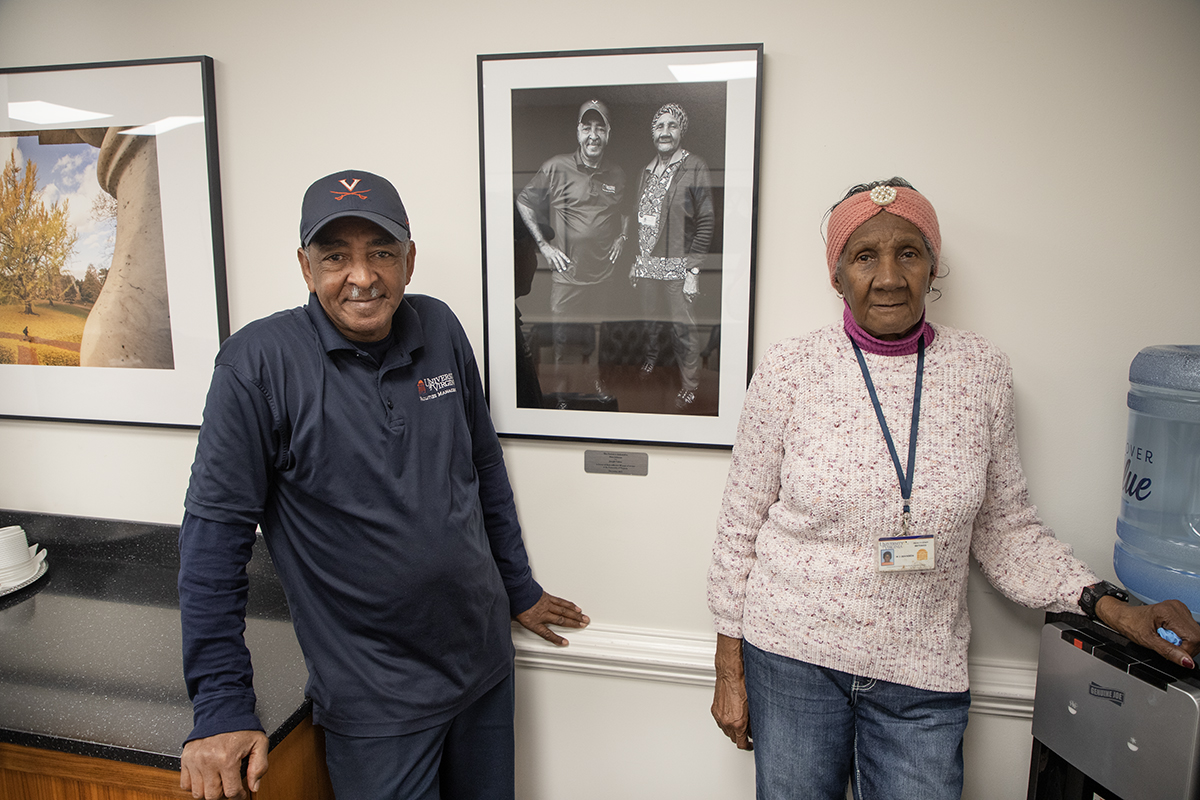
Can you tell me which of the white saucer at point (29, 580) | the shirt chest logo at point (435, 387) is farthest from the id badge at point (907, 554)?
the white saucer at point (29, 580)

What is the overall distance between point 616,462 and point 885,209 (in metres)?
0.85

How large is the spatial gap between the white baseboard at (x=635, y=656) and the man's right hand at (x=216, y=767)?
728 millimetres

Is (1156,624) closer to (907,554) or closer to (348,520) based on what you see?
(907,554)

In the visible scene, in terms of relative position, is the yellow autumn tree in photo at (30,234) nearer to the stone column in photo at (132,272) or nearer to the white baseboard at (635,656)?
the stone column in photo at (132,272)

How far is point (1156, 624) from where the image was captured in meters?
1.15

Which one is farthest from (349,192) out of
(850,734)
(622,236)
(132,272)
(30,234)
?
(850,734)

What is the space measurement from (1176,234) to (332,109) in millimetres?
1997

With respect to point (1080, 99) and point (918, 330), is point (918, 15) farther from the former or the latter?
point (918, 330)

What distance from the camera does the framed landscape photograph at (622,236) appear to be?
1.48 metres

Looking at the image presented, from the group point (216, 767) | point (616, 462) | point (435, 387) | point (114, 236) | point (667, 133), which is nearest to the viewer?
point (216, 767)

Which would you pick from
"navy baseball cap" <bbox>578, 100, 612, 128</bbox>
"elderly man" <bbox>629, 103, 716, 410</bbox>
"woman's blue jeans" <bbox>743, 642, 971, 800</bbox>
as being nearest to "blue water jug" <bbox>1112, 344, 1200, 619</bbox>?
"woman's blue jeans" <bbox>743, 642, 971, 800</bbox>

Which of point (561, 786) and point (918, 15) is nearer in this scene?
point (918, 15)

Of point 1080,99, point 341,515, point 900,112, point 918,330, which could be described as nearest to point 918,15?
point 900,112

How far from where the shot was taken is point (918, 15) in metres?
1.40
